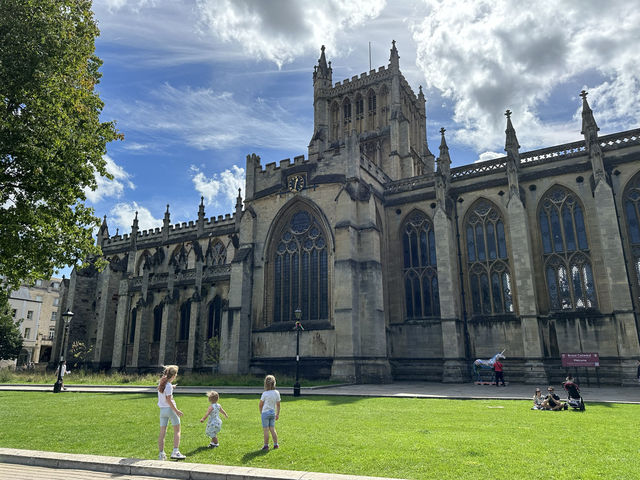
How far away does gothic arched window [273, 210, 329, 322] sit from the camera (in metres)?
28.8

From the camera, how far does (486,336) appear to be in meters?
26.3

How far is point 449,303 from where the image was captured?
26469mm

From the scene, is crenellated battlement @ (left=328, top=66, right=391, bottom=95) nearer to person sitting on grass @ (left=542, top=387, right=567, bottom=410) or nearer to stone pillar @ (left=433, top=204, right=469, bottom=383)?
stone pillar @ (left=433, top=204, right=469, bottom=383)

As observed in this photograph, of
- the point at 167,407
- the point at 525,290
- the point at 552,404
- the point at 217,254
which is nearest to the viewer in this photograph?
the point at 167,407

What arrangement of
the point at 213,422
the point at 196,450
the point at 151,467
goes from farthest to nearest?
the point at 213,422 < the point at 196,450 < the point at 151,467

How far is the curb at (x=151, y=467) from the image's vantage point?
20.5 feet

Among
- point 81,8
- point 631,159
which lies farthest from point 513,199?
point 81,8

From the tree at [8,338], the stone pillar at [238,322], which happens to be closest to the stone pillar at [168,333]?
the stone pillar at [238,322]

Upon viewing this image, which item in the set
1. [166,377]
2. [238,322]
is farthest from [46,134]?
[238,322]

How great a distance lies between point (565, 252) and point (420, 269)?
8430mm

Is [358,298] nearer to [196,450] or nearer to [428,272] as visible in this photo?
[428,272]

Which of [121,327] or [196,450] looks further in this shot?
[121,327]

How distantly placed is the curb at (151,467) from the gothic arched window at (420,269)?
23.3 m

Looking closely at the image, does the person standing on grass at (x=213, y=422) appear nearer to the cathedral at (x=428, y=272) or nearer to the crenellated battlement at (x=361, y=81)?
the cathedral at (x=428, y=272)
